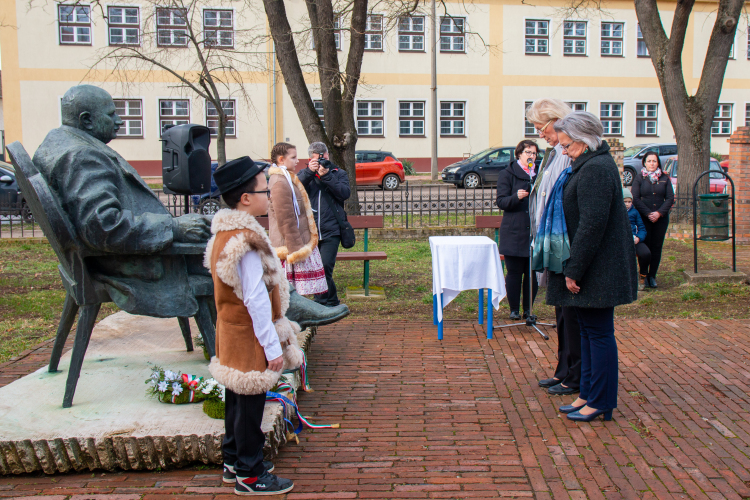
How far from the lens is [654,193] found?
8789mm

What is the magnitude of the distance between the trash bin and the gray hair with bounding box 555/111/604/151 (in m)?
5.95

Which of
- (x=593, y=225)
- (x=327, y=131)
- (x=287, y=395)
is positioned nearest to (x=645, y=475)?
(x=593, y=225)

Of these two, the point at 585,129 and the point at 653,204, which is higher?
the point at 585,129

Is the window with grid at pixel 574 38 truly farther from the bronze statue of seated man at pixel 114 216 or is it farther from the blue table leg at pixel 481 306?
the bronze statue of seated man at pixel 114 216

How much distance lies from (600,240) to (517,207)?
2.53 m

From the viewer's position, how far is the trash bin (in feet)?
30.1

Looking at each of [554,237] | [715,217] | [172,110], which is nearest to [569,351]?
[554,237]

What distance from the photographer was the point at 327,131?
520 inches

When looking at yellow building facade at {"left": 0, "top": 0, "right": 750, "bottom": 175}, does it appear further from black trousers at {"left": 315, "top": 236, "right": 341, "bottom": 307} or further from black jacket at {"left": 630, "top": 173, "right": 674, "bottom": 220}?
black trousers at {"left": 315, "top": 236, "right": 341, "bottom": 307}

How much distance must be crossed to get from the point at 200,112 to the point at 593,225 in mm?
27089

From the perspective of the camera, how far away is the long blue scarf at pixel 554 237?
4.32 metres

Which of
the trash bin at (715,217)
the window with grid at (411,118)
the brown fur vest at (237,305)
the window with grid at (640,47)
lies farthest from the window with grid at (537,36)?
the brown fur vest at (237,305)

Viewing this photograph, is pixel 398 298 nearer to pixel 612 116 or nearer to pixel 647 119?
pixel 612 116

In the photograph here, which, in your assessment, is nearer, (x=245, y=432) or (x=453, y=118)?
(x=245, y=432)
